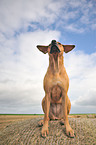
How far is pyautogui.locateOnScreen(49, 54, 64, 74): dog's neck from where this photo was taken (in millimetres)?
4188

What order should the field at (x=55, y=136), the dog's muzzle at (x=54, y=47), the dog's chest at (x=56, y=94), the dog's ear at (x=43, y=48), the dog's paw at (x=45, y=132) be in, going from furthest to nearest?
the dog's ear at (x=43, y=48)
the dog's chest at (x=56, y=94)
the dog's muzzle at (x=54, y=47)
the dog's paw at (x=45, y=132)
the field at (x=55, y=136)

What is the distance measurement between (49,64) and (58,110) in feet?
5.35

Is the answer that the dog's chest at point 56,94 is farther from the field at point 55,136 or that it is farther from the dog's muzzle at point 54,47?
the dog's muzzle at point 54,47

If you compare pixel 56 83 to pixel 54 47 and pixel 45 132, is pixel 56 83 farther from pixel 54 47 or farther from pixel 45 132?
pixel 45 132

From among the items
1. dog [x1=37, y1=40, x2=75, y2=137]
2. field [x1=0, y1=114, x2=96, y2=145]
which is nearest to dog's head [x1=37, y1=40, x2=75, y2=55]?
dog [x1=37, y1=40, x2=75, y2=137]

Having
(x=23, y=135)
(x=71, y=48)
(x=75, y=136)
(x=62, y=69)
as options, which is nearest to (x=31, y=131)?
(x=23, y=135)

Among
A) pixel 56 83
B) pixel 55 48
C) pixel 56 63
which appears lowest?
pixel 56 83

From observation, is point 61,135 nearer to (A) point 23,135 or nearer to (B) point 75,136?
(B) point 75,136

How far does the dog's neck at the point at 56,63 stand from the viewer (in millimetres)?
4188

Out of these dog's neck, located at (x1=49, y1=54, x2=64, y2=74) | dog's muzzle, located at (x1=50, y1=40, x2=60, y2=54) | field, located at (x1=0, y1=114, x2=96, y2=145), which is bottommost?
field, located at (x1=0, y1=114, x2=96, y2=145)

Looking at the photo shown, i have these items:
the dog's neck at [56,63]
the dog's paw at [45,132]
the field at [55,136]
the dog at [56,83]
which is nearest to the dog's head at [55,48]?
the dog at [56,83]

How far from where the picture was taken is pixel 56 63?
4.24 m

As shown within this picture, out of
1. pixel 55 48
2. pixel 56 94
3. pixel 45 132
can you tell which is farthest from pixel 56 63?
pixel 45 132

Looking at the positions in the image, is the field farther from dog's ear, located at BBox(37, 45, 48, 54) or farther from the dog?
dog's ear, located at BBox(37, 45, 48, 54)
